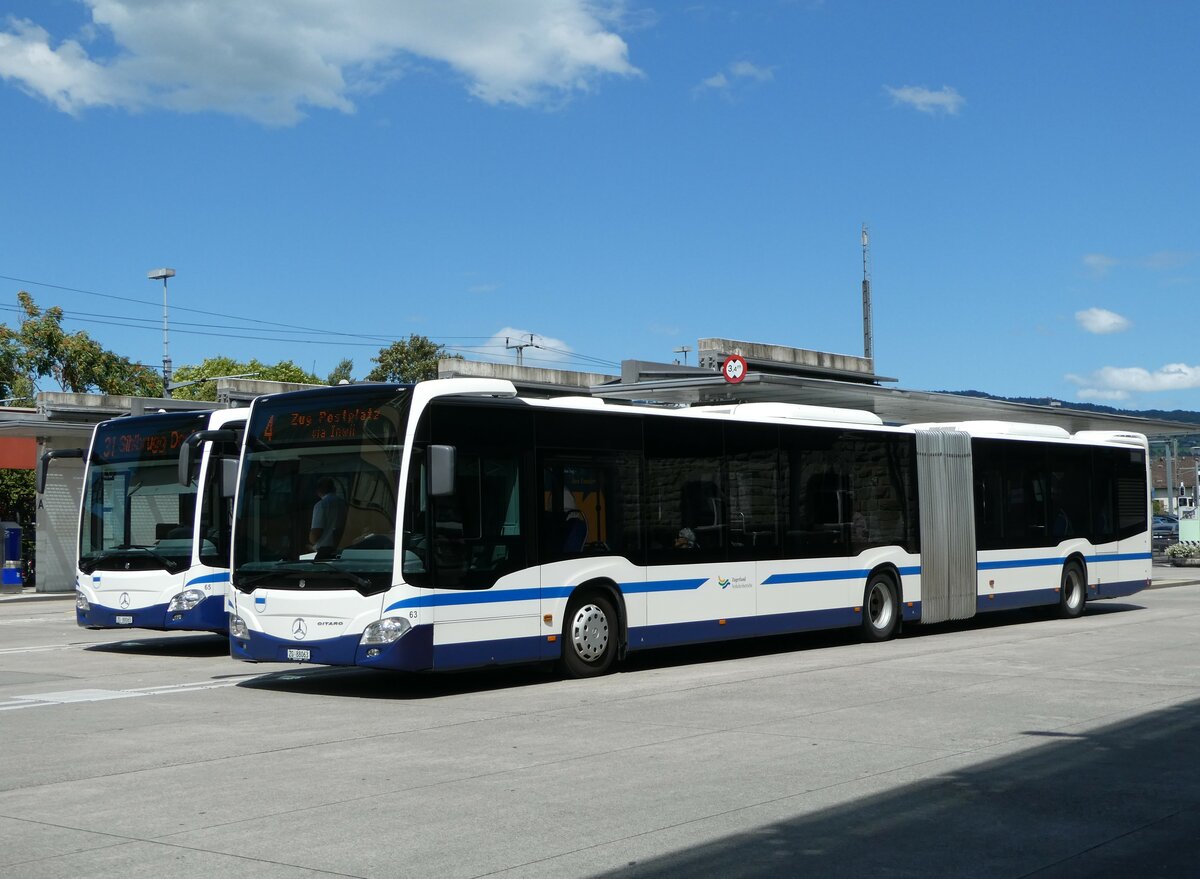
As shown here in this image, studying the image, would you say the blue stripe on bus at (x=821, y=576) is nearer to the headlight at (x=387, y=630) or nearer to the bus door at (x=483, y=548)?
the bus door at (x=483, y=548)

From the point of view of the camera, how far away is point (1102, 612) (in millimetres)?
24969

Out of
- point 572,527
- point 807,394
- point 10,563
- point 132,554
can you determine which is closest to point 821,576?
point 572,527

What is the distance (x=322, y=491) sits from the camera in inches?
531

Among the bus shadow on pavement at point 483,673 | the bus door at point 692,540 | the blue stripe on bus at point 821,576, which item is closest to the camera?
the bus shadow on pavement at point 483,673

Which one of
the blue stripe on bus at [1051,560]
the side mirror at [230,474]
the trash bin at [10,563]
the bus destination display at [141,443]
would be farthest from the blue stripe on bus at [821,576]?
the trash bin at [10,563]

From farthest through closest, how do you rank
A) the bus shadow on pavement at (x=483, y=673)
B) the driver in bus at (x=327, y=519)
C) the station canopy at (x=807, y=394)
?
the station canopy at (x=807, y=394)
the bus shadow on pavement at (x=483, y=673)
the driver in bus at (x=327, y=519)

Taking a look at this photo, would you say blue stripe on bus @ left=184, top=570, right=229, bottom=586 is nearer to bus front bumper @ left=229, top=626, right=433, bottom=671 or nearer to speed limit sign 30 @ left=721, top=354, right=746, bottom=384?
bus front bumper @ left=229, top=626, right=433, bottom=671

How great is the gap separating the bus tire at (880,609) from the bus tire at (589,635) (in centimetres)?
506

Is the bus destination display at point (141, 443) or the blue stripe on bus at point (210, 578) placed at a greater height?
the bus destination display at point (141, 443)

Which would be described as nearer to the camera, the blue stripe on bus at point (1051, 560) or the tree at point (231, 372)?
the blue stripe on bus at point (1051, 560)

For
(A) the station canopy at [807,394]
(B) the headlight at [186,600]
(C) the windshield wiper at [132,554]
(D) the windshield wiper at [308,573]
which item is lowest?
(B) the headlight at [186,600]

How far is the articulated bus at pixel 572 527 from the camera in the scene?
1313 cm

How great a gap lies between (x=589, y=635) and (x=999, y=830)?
7883 mm

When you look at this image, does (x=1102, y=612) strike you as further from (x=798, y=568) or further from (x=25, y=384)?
(x=25, y=384)
